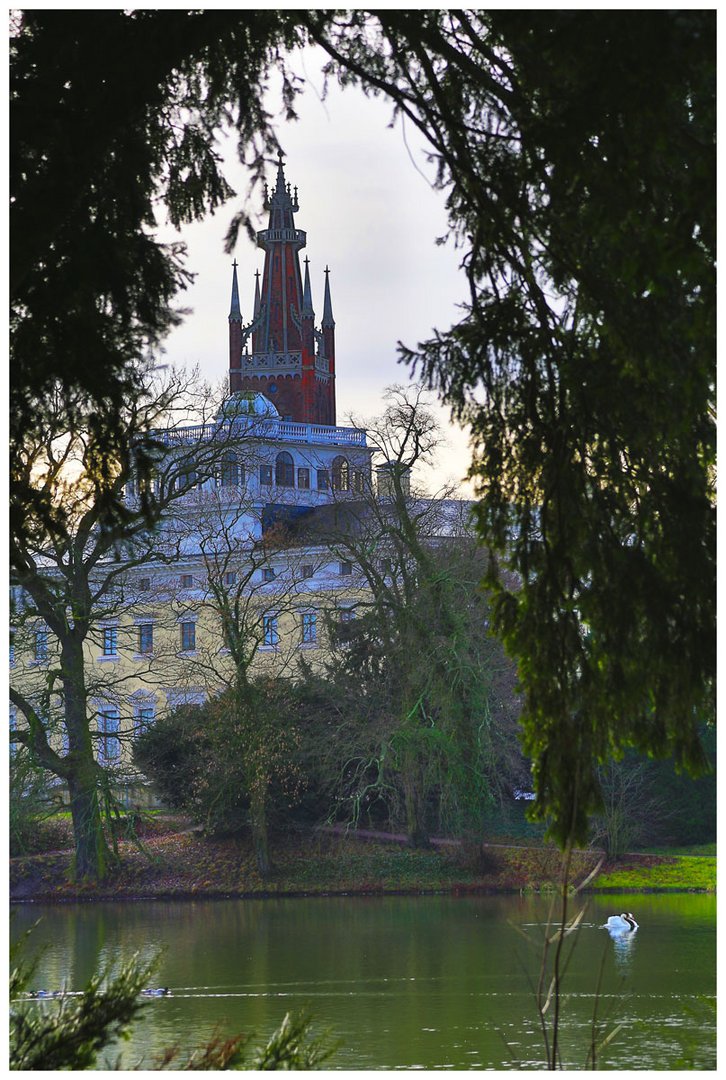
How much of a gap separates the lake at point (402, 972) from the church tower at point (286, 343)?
50.1 meters

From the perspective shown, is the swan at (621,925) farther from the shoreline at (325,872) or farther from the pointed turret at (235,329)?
the pointed turret at (235,329)

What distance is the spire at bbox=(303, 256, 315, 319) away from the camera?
2785 inches

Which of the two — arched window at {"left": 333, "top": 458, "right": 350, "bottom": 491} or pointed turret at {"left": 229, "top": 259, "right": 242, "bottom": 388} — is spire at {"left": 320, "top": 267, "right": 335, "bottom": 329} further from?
arched window at {"left": 333, "top": 458, "right": 350, "bottom": 491}

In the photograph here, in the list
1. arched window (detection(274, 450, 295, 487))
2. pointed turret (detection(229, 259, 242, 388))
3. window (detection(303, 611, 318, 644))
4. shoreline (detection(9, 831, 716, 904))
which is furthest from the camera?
pointed turret (detection(229, 259, 242, 388))

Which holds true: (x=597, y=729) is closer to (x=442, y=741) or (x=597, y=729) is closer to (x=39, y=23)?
(x=39, y=23)

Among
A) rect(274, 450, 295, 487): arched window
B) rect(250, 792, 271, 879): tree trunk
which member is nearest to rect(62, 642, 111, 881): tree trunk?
rect(250, 792, 271, 879): tree trunk

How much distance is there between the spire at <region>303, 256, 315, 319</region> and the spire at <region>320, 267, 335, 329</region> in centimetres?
92

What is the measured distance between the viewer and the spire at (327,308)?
72438 mm

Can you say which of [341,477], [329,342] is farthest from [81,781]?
[329,342]

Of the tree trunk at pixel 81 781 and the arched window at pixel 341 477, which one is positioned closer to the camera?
the tree trunk at pixel 81 781

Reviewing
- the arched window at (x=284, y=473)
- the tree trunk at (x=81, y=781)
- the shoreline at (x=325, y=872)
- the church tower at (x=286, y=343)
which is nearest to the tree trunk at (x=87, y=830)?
the tree trunk at (x=81, y=781)

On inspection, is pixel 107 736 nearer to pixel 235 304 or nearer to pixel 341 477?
pixel 341 477

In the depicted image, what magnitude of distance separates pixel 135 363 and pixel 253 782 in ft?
58.6

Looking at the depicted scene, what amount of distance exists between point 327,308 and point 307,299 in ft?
6.14
